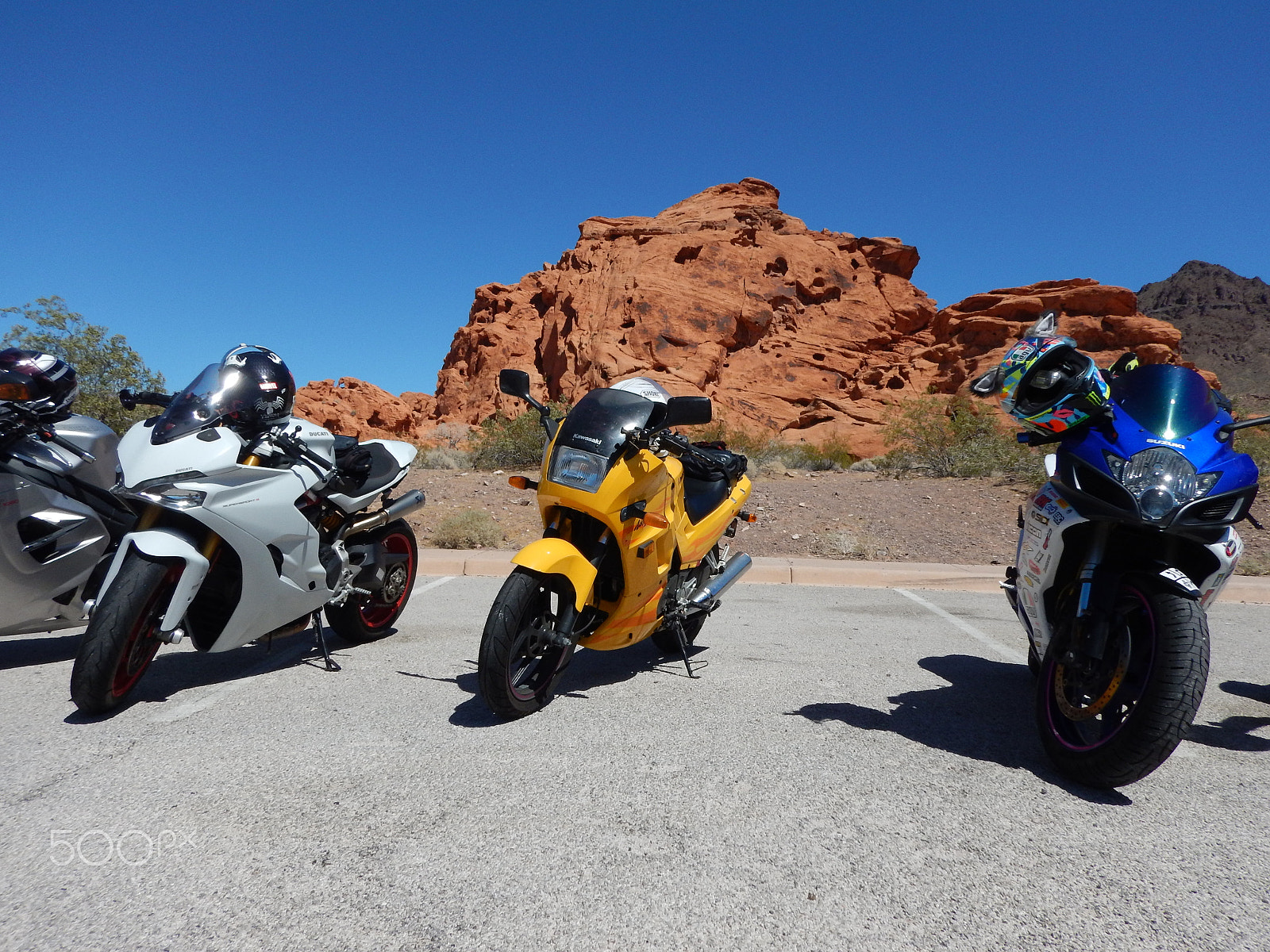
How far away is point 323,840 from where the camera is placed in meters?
2.31

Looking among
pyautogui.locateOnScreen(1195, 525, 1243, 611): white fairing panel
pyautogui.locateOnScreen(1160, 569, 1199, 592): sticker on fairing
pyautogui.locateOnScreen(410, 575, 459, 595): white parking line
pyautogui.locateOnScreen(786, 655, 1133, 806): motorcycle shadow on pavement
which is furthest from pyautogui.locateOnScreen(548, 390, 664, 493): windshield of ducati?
pyautogui.locateOnScreen(410, 575, 459, 595): white parking line

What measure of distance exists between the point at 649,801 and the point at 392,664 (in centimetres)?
234

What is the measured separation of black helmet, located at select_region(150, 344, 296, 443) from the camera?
382cm

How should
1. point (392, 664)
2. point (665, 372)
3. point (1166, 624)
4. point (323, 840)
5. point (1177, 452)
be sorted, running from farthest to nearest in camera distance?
point (665, 372) → point (392, 664) → point (1177, 452) → point (1166, 624) → point (323, 840)

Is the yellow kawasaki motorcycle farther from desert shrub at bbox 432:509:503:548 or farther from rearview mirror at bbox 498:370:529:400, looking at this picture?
desert shrub at bbox 432:509:503:548

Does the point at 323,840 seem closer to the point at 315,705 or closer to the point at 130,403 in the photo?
the point at 315,705

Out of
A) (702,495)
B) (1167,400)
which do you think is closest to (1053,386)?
(1167,400)

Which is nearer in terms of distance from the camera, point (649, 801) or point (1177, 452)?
point (649, 801)

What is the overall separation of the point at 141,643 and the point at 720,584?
297 centimetres

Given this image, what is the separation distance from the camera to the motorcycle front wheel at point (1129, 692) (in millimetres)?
2465

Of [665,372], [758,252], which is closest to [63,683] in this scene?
[665,372]

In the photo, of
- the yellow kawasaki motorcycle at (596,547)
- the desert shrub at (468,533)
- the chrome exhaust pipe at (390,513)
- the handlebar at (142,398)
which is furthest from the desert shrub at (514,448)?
the yellow kawasaki motorcycle at (596,547)

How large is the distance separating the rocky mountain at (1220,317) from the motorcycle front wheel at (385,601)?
72608 millimetres

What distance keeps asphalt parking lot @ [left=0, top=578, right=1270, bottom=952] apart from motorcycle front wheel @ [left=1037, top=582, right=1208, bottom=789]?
157 millimetres
